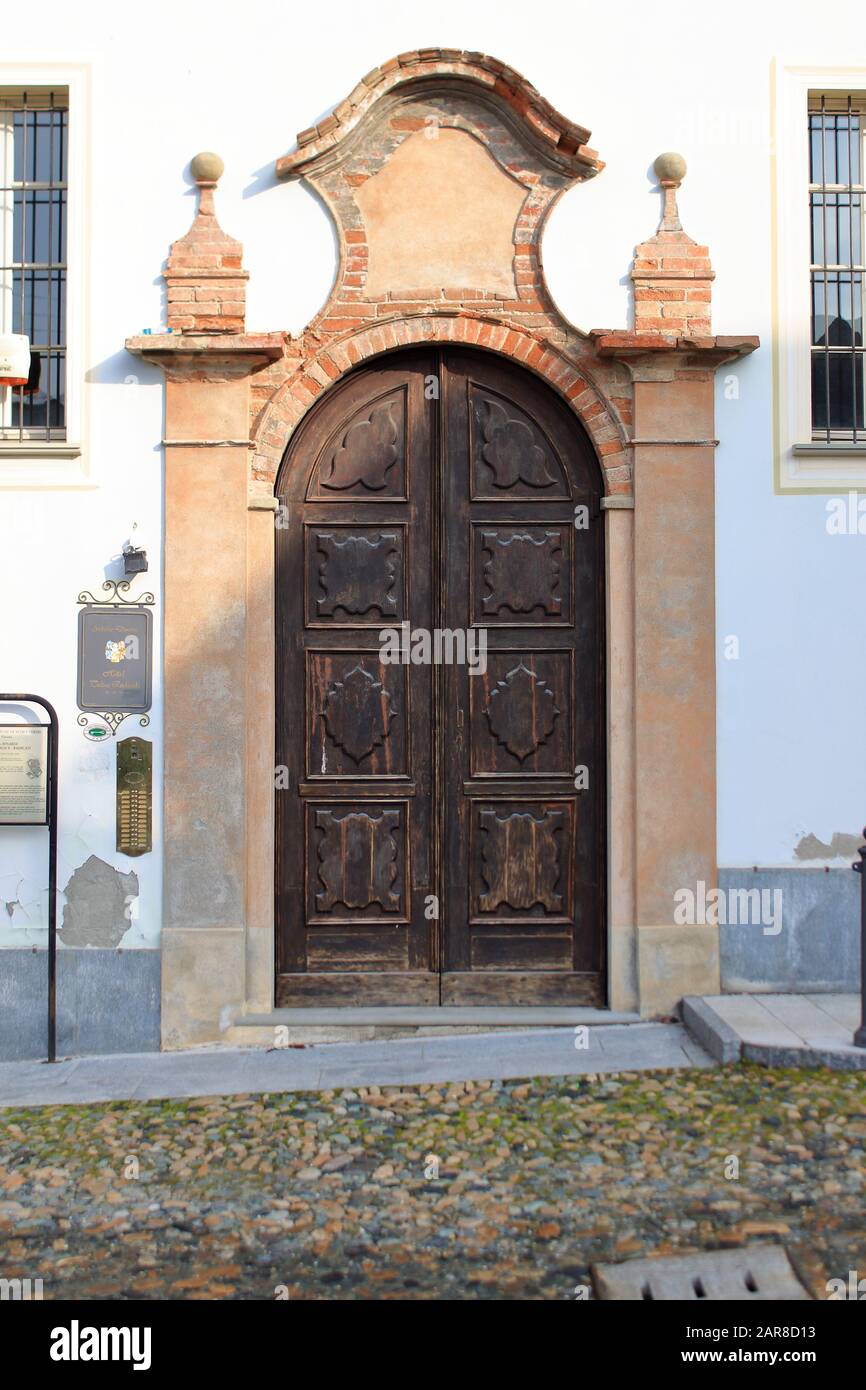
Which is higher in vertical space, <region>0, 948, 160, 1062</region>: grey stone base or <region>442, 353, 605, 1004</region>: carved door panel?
<region>442, 353, 605, 1004</region>: carved door panel

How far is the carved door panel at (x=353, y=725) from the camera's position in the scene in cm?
661

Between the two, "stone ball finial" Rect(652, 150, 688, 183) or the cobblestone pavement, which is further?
"stone ball finial" Rect(652, 150, 688, 183)

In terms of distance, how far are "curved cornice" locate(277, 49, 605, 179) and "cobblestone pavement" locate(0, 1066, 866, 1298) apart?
15.8 ft

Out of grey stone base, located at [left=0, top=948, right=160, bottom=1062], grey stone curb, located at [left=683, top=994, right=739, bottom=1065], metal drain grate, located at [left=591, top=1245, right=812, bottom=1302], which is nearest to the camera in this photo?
metal drain grate, located at [left=591, top=1245, right=812, bottom=1302]

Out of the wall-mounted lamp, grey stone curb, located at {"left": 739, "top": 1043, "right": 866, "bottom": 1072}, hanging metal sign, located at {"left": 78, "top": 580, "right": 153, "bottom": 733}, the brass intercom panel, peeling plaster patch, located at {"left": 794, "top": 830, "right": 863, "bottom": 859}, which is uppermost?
the wall-mounted lamp

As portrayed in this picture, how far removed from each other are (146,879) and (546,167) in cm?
445

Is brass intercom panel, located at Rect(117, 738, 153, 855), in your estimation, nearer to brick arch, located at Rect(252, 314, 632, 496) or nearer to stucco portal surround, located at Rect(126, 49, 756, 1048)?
stucco portal surround, located at Rect(126, 49, 756, 1048)

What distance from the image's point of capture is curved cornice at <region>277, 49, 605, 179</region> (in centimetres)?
637

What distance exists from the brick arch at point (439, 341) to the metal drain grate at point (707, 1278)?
3973 mm

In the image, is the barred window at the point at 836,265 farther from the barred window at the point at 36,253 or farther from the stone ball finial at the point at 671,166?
the barred window at the point at 36,253

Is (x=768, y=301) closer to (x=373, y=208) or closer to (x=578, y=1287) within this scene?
(x=373, y=208)

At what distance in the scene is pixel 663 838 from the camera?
6430mm

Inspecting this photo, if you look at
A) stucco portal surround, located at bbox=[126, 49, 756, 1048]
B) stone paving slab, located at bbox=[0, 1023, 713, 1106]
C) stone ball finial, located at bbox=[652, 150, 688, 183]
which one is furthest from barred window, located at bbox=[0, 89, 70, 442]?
stone paving slab, located at bbox=[0, 1023, 713, 1106]

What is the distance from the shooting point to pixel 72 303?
6551mm
